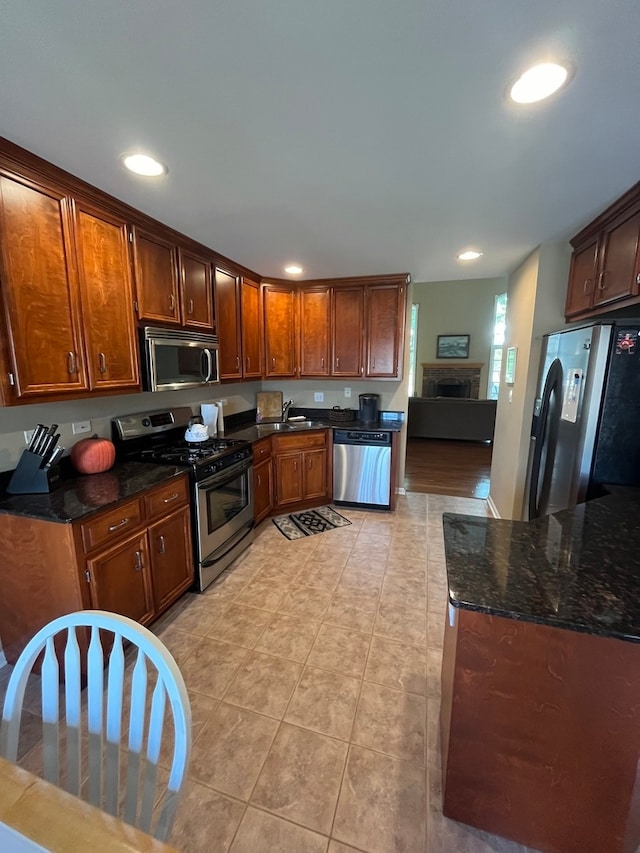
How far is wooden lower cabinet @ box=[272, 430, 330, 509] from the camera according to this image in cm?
362

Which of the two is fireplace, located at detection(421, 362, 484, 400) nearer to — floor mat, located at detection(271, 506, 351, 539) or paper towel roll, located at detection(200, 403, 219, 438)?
floor mat, located at detection(271, 506, 351, 539)

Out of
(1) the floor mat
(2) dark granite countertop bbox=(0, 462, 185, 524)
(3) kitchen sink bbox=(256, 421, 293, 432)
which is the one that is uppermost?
(3) kitchen sink bbox=(256, 421, 293, 432)

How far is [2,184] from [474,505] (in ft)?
14.1

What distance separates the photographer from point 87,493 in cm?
185

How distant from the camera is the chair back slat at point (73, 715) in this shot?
30.6 inches

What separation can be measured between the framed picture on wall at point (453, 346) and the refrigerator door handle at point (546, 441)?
7.21 m

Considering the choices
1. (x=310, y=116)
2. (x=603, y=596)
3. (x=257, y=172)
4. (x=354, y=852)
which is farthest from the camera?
(x=257, y=172)

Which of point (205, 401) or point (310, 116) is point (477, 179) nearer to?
point (310, 116)

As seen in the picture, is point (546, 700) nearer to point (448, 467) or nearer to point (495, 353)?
point (448, 467)

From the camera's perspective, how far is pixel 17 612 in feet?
5.86

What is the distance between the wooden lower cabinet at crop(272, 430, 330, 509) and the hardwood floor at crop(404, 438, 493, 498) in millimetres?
1289

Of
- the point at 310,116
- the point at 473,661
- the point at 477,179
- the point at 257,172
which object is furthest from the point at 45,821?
the point at 477,179

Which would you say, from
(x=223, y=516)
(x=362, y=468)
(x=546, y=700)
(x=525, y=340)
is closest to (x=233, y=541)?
(x=223, y=516)

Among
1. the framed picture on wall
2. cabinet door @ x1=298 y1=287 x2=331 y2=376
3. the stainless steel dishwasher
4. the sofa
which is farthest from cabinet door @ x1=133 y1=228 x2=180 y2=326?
the framed picture on wall
